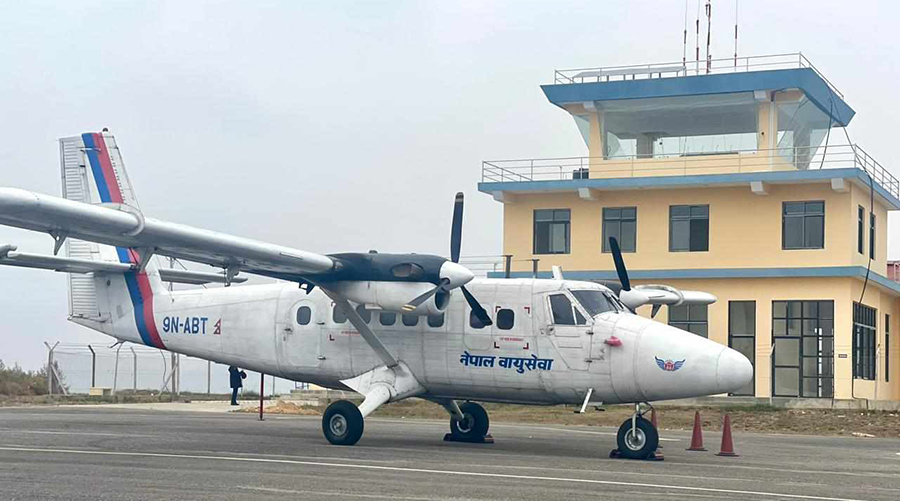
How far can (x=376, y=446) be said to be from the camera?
20.4 metres

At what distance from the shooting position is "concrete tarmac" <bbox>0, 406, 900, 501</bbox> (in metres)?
13.0

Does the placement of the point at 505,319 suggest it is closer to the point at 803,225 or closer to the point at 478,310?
the point at 478,310

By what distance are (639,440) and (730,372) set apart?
1.80 metres

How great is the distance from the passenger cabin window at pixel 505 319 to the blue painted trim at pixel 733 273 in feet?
73.2

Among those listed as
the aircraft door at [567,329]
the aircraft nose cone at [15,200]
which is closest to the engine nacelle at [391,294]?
the aircraft door at [567,329]

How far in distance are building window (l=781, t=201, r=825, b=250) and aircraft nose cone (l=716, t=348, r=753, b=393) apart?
24328 mm

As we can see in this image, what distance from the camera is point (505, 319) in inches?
800

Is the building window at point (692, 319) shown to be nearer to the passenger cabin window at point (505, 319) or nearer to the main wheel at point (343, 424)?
the passenger cabin window at point (505, 319)

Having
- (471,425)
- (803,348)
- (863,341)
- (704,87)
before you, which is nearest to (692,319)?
(803,348)

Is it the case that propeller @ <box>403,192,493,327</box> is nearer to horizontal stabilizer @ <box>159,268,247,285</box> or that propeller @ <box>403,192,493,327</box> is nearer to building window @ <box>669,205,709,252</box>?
horizontal stabilizer @ <box>159,268,247,285</box>

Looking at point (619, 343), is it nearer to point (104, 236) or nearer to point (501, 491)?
point (501, 491)

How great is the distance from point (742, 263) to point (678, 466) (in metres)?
26.1

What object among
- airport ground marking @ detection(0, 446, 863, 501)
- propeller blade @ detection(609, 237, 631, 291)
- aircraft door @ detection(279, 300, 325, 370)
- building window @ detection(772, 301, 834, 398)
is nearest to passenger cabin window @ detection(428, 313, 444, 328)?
aircraft door @ detection(279, 300, 325, 370)

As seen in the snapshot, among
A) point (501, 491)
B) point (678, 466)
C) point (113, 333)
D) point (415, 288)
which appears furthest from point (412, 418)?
point (501, 491)
